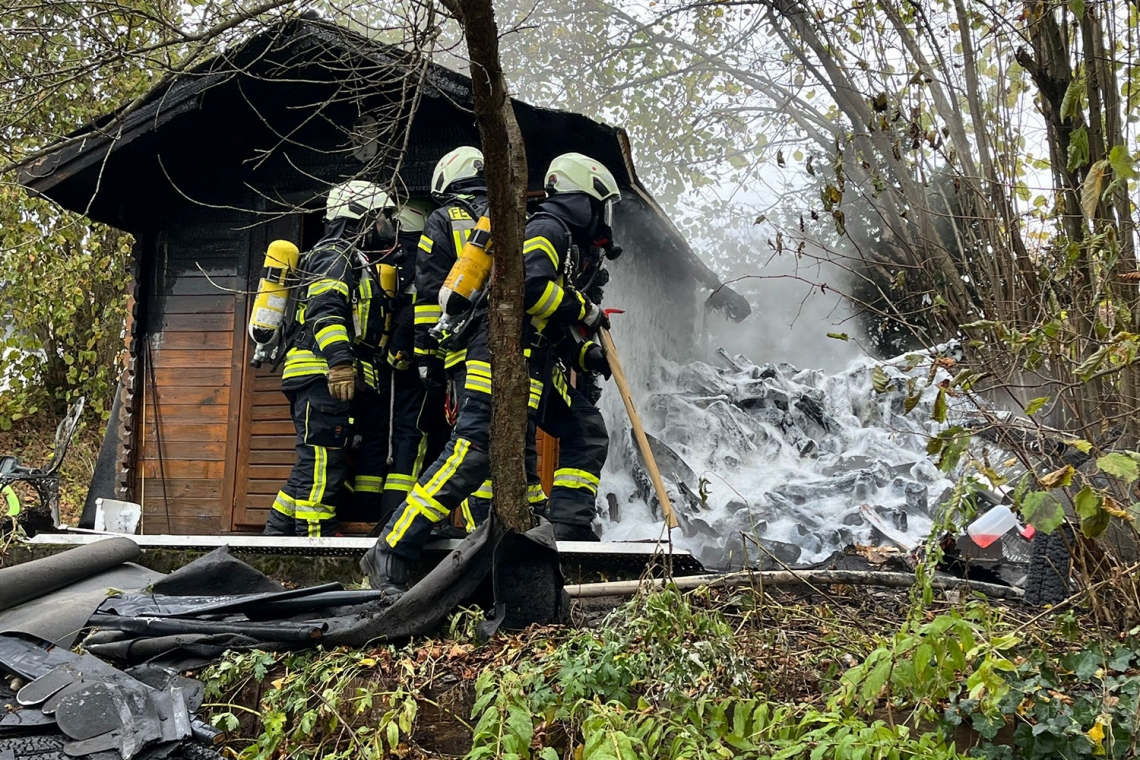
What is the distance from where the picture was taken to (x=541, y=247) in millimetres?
4777

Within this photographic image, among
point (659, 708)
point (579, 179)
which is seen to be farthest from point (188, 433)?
point (659, 708)

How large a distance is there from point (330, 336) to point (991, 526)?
3.67m

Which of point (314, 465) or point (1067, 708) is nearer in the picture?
point (1067, 708)

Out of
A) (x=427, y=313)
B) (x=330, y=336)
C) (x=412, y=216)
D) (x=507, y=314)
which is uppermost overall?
(x=412, y=216)

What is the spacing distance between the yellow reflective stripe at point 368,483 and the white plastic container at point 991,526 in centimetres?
341

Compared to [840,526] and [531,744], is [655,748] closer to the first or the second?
[531,744]

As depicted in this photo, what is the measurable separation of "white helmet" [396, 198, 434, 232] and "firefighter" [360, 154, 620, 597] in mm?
1233

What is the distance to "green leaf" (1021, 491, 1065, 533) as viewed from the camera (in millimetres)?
2412

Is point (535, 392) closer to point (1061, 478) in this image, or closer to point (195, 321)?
point (1061, 478)

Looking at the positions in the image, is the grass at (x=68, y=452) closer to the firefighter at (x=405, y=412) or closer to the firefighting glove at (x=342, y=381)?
the firefighter at (x=405, y=412)

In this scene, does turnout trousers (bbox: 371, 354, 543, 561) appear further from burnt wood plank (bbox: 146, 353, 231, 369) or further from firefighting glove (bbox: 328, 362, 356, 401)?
burnt wood plank (bbox: 146, 353, 231, 369)

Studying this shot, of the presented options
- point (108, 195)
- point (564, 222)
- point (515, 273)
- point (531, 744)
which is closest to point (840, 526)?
point (564, 222)

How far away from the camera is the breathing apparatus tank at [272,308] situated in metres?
5.97

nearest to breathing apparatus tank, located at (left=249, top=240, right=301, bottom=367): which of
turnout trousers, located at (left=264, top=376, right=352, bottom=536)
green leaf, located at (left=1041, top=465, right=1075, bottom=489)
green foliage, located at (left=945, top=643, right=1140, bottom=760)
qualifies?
turnout trousers, located at (left=264, top=376, right=352, bottom=536)
